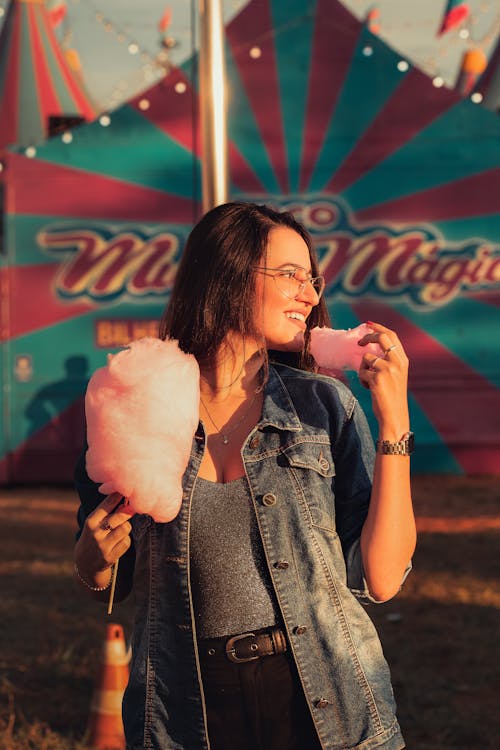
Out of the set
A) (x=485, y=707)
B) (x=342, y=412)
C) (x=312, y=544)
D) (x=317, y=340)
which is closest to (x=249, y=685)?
(x=312, y=544)

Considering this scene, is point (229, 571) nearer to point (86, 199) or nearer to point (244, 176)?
point (244, 176)

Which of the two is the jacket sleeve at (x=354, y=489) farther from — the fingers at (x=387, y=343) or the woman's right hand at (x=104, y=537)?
the woman's right hand at (x=104, y=537)

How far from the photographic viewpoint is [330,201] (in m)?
12.6

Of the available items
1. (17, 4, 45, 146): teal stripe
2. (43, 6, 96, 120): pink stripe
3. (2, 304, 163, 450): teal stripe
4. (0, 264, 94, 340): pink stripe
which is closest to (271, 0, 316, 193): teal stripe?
(2, 304, 163, 450): teal stripe

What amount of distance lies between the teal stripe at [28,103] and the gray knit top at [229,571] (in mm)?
13933

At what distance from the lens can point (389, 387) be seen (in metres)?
2.25

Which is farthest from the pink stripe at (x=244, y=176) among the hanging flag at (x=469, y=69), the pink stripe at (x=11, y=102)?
the hanging flag at (x=469, y=69)

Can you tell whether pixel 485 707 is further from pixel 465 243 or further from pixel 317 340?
pixel 465 243

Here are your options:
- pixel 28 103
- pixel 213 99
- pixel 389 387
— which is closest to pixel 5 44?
pixel 28 103

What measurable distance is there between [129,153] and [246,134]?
1365mm

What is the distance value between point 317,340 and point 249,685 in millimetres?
814

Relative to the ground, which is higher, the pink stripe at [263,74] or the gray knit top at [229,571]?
the pink stripe at [263,74]

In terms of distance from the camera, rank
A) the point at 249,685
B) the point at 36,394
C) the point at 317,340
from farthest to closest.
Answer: the point at 36,394 < the point at 317,340 < the point at 249,685

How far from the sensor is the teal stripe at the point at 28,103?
51.8 feet
